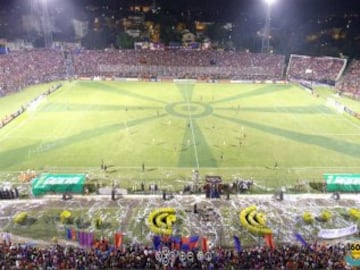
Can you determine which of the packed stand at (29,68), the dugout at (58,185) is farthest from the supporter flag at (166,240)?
the packed stand at (29,68)

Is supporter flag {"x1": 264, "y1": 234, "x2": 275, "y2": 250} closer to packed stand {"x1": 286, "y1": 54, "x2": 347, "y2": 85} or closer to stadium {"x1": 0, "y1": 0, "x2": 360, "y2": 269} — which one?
stadium {"x1": 0, "y1": 0, "x2": 360, "y2": 269}

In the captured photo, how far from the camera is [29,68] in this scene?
82.1 m

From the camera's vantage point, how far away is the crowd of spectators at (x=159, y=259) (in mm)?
20891

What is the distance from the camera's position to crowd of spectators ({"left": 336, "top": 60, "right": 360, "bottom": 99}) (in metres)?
72.5

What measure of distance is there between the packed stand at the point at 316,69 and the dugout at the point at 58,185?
65.0 meters

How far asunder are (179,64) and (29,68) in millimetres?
34553

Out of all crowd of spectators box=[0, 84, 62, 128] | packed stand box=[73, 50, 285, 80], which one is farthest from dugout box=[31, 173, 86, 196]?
packed stand box=[73, 50, 285, 80]

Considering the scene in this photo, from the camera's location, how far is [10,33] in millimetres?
112812

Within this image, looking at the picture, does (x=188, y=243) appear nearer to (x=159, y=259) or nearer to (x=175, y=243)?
(x=175, y=243)

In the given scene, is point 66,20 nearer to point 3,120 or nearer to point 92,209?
point 3,120

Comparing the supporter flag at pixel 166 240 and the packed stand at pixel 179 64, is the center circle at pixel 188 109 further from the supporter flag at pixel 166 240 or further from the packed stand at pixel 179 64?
the supporter flag at pixel 166 240

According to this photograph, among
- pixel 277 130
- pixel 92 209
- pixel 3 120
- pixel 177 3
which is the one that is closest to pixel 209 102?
pixel 277 130

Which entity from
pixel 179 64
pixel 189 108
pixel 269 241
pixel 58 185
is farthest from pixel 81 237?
pixel 179 64

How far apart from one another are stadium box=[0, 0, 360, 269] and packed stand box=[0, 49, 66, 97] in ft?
1.61
